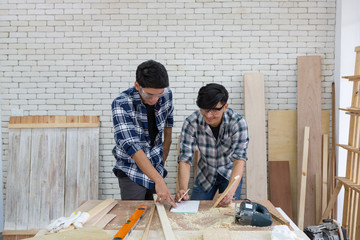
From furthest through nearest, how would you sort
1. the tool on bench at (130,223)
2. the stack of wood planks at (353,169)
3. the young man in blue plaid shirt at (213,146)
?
the stack of wood planks at (353,169) < the young man in blue plaid shirt at (213,146) < the tool on bench at (130,223)

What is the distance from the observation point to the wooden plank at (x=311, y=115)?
436 centimetres

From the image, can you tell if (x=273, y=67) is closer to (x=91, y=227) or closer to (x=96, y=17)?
(x=96, y=17)

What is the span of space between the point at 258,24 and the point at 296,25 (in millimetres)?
499

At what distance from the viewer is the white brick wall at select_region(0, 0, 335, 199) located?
14.4 feet

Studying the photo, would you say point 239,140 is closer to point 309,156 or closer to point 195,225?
point 195,225

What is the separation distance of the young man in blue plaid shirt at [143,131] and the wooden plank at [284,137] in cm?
199

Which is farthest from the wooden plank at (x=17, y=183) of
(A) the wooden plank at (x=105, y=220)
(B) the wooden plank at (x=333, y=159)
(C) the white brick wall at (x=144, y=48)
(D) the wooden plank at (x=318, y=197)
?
(B) the wooden plank at (x=333, y=159)

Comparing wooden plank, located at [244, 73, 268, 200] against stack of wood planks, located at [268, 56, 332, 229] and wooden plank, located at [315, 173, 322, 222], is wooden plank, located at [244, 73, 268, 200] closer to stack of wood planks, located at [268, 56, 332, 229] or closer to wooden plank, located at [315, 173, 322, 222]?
stack of wood planks, located at [268, 56, 332, 229]

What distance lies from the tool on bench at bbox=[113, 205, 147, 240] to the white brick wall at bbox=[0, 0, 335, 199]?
2.15 meters

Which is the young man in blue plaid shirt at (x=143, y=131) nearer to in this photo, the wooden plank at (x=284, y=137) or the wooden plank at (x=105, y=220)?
the wooden plank at (x=105, y=220)

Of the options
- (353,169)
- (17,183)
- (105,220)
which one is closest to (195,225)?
(105,220)

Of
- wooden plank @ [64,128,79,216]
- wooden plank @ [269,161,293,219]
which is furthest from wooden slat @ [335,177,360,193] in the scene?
wooden plank @ [64,128,79,216]

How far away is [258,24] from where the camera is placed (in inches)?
173

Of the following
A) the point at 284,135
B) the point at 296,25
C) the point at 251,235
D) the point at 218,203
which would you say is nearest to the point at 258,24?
the point at 296,25
